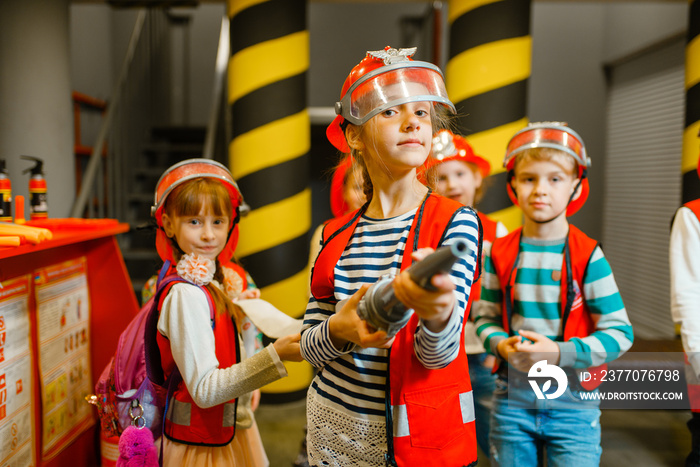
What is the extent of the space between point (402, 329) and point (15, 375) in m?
1.58

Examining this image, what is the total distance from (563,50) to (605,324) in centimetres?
481

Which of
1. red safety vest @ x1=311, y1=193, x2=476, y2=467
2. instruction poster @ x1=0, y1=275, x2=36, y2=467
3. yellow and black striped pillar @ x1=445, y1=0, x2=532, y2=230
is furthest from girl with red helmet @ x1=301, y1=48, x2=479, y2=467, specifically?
yellow and black striped pillar @ x1=445, y1=0, x2=532, y2=230

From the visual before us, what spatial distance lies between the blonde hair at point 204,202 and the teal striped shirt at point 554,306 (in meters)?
0.81

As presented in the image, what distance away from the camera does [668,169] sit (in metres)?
4.27

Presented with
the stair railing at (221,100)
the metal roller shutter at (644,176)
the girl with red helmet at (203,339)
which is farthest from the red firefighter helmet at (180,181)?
the metal roller shutter at (644,176)

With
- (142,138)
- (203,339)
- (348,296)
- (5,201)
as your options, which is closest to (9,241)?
(5,201)

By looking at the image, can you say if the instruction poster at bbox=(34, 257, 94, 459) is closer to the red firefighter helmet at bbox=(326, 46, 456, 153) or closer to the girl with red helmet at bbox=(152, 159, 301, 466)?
the girl with red helmet at bbox=(152, 159, 301, 466)

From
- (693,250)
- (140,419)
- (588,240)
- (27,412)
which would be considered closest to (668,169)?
(693,250)

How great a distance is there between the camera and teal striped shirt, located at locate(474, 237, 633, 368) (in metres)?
1.34

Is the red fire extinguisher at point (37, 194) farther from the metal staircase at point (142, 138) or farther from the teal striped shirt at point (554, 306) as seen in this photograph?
the teal striped shirt at point (554, 306)

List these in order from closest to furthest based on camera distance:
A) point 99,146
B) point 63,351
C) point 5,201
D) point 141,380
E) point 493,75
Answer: point 141,380
point 5,201
point 63,351
point 493,75
point 99,146

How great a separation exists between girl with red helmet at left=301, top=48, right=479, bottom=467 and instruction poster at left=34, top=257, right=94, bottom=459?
1.39 metres

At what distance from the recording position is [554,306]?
1.43 m

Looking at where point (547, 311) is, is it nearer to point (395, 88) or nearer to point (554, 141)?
point (554, 141)
